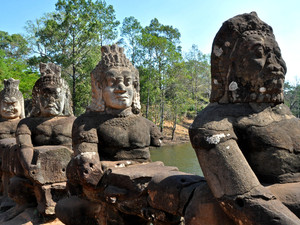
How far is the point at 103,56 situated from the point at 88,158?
1.27m

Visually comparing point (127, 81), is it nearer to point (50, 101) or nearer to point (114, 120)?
point (114, 120)

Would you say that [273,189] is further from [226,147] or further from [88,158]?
[88,158]

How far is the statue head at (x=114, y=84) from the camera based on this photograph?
343 cm

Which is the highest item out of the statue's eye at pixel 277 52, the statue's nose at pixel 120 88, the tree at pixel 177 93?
the tree at pixel 177 93

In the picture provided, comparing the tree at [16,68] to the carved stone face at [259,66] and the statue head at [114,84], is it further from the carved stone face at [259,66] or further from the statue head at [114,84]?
the carved stone face at [259,66]

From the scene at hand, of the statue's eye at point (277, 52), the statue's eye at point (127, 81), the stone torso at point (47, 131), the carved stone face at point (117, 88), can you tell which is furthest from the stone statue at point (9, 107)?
the statue's eye at point (277, 52)

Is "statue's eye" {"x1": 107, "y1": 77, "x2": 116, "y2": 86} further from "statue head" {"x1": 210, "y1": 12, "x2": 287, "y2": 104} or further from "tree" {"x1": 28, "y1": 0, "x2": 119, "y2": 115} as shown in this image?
"tree" {"x1": 28, "y1": 0, "x2": 119, "y2": 115}

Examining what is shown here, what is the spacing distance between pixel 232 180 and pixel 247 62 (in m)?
0.78

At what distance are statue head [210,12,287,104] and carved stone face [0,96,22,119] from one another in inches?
203

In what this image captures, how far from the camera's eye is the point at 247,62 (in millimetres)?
2016

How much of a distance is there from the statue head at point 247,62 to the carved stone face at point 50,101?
3.28m

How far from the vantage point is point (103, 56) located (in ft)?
11.7

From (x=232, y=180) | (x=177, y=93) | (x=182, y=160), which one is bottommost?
(x=182, y=160)

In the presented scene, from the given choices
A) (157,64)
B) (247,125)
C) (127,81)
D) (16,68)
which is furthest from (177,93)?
(247,125)
